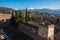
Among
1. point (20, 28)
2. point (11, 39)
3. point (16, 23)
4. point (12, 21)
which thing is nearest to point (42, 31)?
point (11, 39)

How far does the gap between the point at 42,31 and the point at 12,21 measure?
8070mm

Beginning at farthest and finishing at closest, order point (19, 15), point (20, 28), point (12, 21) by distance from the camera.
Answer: point (19, 15), point (12, 21), point (20, 28)

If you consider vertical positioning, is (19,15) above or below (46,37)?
above

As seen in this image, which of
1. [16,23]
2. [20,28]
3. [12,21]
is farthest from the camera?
[12,21]

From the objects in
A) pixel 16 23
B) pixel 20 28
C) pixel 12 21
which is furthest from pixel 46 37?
pixel 12 21

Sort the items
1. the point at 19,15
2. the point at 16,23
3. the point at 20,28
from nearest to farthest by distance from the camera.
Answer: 1. the point at 20,28
2. the point at 16,23
3. the point at 19,15

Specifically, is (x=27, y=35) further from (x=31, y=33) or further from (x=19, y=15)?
(x=19, y=15)

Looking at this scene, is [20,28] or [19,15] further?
[19,15]

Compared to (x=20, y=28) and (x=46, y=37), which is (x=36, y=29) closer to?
(x=46, y=37)

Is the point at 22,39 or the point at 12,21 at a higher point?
the point at 12,21

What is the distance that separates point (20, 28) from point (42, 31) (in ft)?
16.9

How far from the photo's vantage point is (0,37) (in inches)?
428

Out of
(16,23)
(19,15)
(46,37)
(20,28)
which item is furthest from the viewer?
(19,15)

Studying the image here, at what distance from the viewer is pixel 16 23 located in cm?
1684
